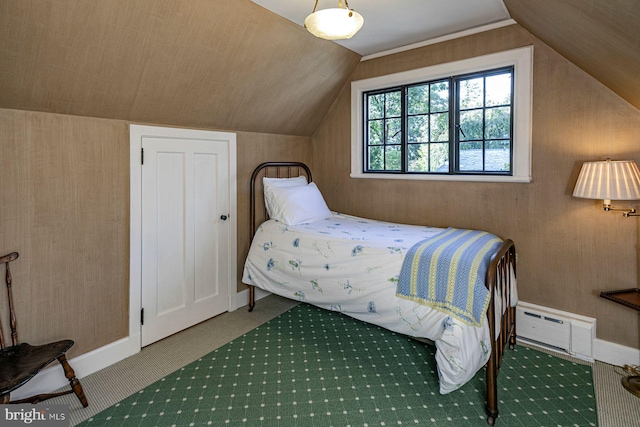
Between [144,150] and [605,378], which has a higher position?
[144,150]

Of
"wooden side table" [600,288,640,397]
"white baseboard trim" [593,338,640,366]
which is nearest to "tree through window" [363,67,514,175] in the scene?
"wooden side table" [600,288,640,397]

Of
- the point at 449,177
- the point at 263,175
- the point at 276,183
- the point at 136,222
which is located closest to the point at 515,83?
the point at 449,177

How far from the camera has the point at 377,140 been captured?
378 cm

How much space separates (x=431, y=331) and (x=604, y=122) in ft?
5.98

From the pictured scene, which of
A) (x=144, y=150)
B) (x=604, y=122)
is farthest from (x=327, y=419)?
(x=604, y=122)

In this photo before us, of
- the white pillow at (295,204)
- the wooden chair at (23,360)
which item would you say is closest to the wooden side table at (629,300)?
the white pillow at (295,204)

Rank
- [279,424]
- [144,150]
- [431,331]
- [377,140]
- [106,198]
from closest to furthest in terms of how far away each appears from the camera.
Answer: [279,424]
[431,331]
[106,198]
[144,150]
[377,140]

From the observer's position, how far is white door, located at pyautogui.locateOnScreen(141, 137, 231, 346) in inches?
110

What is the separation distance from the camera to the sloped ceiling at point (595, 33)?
4.97 feet

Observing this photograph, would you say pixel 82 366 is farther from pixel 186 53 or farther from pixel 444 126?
pixel 444 126

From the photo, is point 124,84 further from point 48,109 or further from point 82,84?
point 48,109

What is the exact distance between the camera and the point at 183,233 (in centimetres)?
302

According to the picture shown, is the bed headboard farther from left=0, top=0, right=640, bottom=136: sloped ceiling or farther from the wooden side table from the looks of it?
the wooden side table

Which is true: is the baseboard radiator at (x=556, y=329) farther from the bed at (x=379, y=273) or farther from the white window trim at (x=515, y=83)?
the white window trim at (x=515, y=83)
